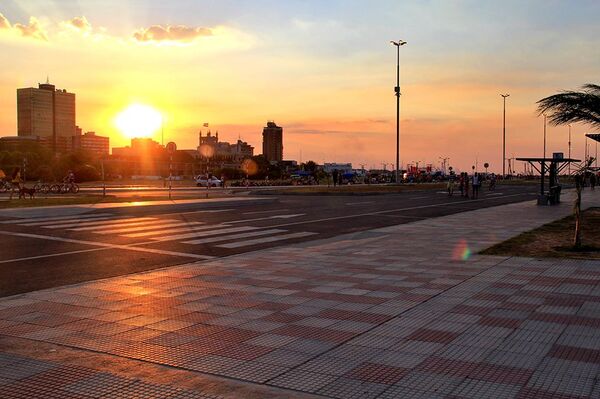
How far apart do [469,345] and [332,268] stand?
5181mm

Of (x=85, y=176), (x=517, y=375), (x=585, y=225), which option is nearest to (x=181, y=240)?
(x=517, y=375)

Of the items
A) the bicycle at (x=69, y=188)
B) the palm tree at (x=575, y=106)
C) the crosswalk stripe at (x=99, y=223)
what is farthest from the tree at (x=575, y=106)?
the bicycle at (x=69, y=188)

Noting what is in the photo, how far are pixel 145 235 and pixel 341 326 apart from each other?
1124 cm

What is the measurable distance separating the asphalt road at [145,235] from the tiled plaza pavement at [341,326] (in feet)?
4.77

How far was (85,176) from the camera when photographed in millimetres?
77688

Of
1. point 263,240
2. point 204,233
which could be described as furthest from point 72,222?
point 263,240

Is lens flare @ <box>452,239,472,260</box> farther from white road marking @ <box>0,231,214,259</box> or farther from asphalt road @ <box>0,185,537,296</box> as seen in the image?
white road marking @ <box>0,231,214,259</box>

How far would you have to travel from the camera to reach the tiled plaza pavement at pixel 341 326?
4.86 meters

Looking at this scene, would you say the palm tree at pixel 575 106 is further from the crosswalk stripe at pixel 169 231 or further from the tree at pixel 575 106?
the crosswalk stripe at pixel 169 231

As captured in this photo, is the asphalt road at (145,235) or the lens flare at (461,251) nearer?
the asphalt road at (145,235)

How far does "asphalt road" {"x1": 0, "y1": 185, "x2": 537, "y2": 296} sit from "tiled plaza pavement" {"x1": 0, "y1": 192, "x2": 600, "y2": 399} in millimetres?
1455

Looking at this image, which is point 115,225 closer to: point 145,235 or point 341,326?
point 145,235

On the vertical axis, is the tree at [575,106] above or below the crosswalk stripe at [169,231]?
above

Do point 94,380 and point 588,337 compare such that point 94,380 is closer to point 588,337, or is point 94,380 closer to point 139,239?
point 588,337
